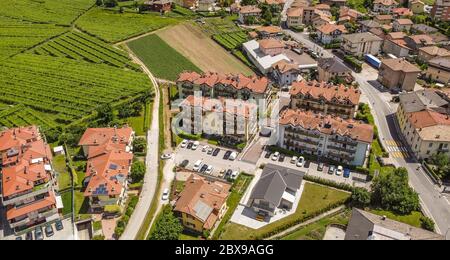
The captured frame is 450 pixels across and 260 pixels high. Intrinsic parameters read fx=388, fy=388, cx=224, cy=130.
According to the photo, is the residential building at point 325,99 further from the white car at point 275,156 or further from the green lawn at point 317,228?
the green lawn at point 317,228

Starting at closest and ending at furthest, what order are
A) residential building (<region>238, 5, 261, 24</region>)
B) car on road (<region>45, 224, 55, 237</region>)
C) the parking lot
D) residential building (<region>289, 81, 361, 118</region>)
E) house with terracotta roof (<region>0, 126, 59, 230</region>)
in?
car on road (<region>45, 224, 55, 237</region>)
house with terracotta roof (<region>0, 126, 59, 230</region>)
the parking lot
residential building (<region>289, 81, 361, 118</region>)
residential building (<region>238, 5, 261, 24</region>)

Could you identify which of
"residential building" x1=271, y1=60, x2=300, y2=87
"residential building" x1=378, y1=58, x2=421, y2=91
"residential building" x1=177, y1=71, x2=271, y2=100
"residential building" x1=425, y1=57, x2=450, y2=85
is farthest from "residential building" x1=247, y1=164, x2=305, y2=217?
"residential building" x1=425, y1=57, x2=450, y2=85

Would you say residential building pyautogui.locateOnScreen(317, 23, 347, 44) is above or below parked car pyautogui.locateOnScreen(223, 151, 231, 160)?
above

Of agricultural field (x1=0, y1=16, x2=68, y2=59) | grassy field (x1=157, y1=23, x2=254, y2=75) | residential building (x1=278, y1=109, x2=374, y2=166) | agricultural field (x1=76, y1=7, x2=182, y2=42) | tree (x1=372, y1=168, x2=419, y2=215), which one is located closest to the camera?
tree (x1=372, y1=168, x2=419, y2=215)

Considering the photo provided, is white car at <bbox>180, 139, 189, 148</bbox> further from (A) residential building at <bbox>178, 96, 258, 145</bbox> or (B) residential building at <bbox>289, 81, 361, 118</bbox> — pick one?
(B) residential building at <bbox>289, 81, 361, 118</bbox>

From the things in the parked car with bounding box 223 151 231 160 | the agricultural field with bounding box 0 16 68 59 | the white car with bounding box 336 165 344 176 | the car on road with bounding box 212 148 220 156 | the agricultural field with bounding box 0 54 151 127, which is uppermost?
the agricultural field with bounding box 0 16 68 59

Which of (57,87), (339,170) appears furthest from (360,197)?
(57,87)

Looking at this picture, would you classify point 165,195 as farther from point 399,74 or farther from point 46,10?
point 46,10
